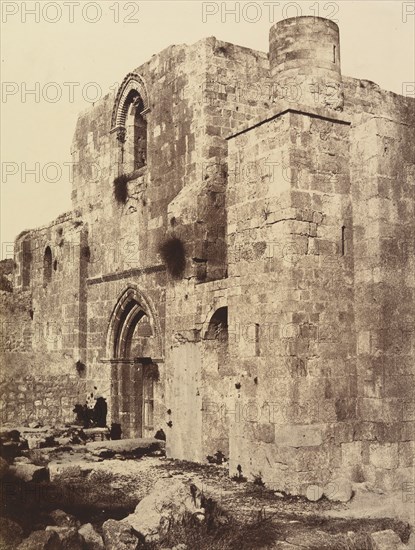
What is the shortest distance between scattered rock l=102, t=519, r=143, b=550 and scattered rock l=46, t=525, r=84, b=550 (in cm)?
23

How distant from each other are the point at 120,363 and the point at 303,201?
7.26 metres

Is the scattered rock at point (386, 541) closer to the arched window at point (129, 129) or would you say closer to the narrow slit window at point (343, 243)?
the narrow slit window at point (343, 243)

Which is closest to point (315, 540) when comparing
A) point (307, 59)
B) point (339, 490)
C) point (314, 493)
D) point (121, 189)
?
point (314, 493)

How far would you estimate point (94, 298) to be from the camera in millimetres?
15766

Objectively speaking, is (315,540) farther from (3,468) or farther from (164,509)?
(3,468)

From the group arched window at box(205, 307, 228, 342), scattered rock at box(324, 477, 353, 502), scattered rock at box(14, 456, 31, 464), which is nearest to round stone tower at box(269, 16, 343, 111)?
arched window at box(205, 307, 228, 342)

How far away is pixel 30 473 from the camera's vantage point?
9.07 meters

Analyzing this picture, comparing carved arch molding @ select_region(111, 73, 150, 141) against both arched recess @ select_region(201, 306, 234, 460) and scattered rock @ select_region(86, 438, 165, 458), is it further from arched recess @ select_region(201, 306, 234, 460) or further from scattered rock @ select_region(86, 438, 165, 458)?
scattered rock @ select_region(86, 438, 165, 458)

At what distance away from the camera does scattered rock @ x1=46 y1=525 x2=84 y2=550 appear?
5905 mm

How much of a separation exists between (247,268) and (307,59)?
3928 millimetres

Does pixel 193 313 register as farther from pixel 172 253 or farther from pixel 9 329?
pixel 9 329

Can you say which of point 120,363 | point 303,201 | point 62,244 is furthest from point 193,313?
point 62,244

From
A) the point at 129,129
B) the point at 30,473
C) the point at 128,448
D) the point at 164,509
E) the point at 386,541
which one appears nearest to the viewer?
the point at 386,541

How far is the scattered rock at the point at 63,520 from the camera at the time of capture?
655 cm
